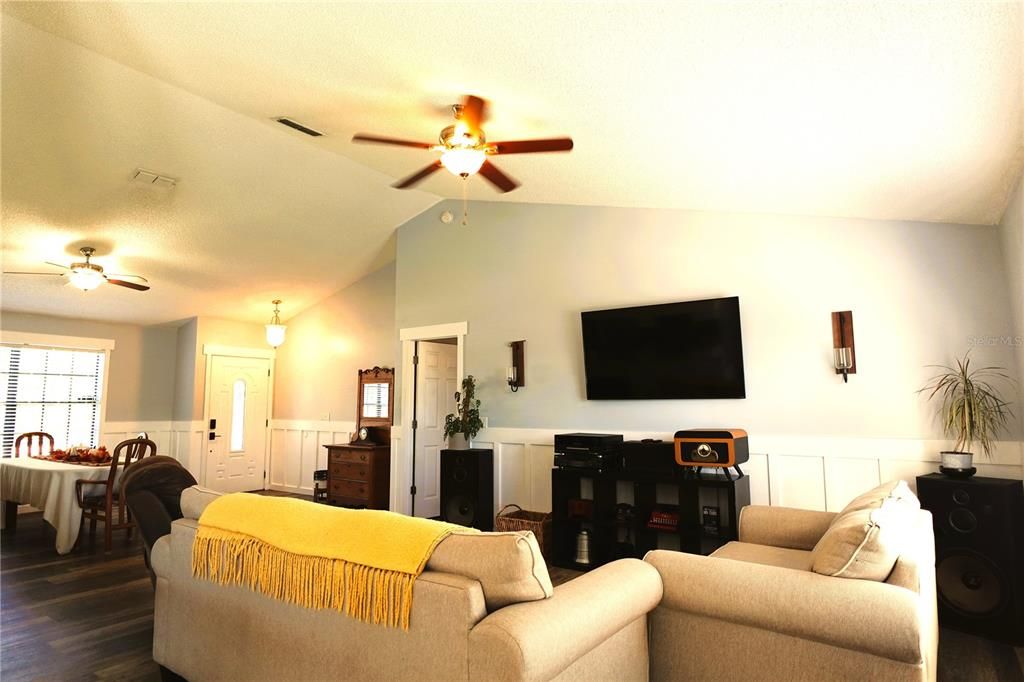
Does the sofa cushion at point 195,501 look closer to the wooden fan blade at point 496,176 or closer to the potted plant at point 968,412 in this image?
the wooden fan blade at point 496,176

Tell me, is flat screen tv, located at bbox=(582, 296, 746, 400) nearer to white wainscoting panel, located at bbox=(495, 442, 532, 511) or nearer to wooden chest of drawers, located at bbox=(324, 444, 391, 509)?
white wainscoting panel, located at bbox=(495, 442, 532, 511)

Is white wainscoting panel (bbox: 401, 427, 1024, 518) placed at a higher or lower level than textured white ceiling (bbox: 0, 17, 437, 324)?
lower

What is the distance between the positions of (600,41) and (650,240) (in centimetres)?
255

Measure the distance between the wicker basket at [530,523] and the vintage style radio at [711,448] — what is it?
138 centimetres

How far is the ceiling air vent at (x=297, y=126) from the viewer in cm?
435

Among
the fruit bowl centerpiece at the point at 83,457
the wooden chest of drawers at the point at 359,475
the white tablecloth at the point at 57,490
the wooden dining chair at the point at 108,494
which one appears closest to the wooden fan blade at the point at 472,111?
the wooden dining chair at the point at 108,494

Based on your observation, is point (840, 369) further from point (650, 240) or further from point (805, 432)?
point (650, 240)

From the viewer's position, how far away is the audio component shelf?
4113 millimetres

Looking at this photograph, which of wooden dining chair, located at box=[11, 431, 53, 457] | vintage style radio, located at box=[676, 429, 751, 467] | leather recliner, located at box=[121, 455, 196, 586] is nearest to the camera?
leather recliner, located at box=[121, 455, 196, 586]

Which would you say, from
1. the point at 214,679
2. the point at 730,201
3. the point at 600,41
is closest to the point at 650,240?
the point at 730,201

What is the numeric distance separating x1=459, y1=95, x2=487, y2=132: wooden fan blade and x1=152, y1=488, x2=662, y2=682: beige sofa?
2.39 m

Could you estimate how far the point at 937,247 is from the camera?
3850mm

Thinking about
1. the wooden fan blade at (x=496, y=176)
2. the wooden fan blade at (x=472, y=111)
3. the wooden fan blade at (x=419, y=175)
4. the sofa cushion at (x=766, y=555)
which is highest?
the wooden fan blade at (x=472, y=111)

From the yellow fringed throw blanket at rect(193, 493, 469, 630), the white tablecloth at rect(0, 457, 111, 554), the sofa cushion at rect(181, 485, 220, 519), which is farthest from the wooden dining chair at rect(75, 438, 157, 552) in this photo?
the yellow fringed throw blanket at rect(193, 493, 469, 630)
